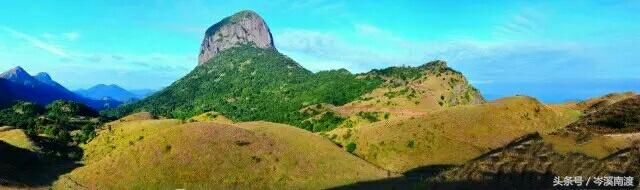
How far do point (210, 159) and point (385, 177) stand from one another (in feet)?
57.8

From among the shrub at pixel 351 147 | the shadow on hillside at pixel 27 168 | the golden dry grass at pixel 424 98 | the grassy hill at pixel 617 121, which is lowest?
the shadow on hillside at pixel 27 168

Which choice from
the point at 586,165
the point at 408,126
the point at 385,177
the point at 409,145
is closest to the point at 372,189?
the point at 385,177

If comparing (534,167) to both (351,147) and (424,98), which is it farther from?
(424,98)

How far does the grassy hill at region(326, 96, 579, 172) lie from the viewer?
253 feet

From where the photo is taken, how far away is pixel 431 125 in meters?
83.9

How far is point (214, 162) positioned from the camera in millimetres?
62188

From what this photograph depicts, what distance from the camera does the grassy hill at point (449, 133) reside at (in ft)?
253

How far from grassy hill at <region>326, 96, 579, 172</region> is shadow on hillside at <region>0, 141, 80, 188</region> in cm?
3497

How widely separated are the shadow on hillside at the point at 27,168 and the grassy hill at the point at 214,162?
2.30 meters

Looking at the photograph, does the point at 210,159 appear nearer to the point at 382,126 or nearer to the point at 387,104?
the point at 382,126

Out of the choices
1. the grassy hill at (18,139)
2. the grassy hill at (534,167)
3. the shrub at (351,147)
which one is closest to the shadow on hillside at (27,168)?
the grassy hill at (18,139)

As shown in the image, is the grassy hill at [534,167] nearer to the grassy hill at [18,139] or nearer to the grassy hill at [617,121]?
the grassy hill at [617,121]

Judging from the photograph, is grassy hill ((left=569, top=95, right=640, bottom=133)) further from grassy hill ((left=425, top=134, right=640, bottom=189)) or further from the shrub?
the shrub

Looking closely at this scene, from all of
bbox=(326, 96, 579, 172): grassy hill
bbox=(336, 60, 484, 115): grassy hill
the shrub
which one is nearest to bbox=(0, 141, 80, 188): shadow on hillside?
the shrub
